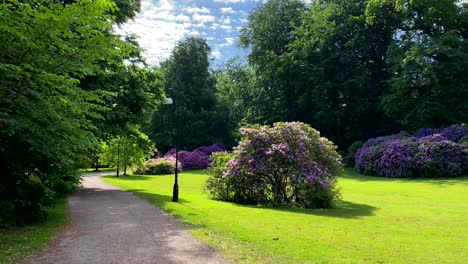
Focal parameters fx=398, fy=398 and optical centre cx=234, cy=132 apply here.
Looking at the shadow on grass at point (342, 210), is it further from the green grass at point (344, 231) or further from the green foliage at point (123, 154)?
the green foliage at point (123, 154)

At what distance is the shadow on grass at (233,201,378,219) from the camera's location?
15.8m

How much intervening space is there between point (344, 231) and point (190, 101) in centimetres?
4919

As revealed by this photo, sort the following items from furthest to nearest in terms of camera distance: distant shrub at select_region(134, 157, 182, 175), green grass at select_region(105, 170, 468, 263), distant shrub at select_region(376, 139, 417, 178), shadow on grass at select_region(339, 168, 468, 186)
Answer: distant shrub at select_region(134, 157, 182, 175), distant shrub at select_region(376, 139, 417, 178), shadow on grass at select_region(339, 168, 468, 186), green grass at select_region(105, 170, 468, 263)

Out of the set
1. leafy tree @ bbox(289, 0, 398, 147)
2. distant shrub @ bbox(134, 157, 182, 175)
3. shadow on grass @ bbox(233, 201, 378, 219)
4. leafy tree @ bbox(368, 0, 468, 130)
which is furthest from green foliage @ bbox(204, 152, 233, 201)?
leafy tree @ bbox(289, 0, 398, 147)

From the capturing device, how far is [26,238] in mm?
9859

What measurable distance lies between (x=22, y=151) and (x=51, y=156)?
1.16 meters

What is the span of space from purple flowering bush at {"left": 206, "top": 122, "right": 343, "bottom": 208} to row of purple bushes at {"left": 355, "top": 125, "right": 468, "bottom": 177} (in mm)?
14985

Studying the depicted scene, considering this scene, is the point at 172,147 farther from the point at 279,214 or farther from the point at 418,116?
the point at 279,214

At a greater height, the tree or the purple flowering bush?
the tree

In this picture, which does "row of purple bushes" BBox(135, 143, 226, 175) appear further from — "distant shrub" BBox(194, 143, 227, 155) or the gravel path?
the gravel path

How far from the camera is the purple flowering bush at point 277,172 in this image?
1869cm

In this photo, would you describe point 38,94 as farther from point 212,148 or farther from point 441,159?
point 212,148

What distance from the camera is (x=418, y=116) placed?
38219mm

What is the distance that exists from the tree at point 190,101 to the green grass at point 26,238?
147ft
